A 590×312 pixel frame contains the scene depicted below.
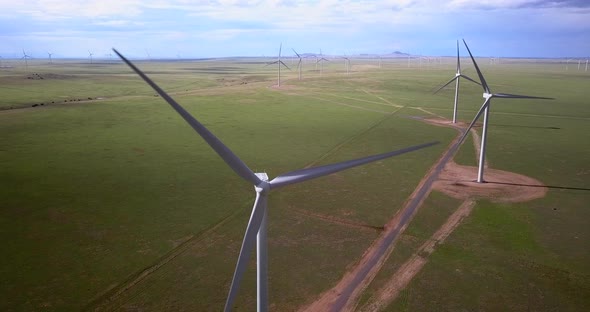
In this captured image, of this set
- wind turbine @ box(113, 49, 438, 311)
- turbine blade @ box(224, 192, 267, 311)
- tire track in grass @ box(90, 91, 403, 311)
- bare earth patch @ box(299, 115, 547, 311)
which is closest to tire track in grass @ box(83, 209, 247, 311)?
tire track in grass @ box(90, 91, 403, 311)

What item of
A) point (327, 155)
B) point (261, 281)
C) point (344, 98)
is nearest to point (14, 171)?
point (327, 155)

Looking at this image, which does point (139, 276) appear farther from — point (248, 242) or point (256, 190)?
point (256, 190)

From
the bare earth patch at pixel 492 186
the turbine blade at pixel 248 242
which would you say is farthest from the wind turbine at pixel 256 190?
the bare earth patch at pixel 492 186

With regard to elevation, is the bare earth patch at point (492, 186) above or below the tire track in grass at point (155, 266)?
above

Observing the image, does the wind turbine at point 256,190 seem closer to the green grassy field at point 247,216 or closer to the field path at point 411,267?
the green grassy field at point 247,216

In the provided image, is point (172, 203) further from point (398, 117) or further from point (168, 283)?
point (398, 117)

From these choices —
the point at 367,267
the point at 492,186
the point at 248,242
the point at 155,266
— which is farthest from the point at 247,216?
the point at 492,186
